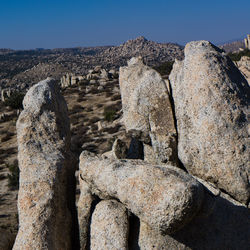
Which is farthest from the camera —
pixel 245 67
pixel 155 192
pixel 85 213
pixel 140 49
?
pixel 140 49

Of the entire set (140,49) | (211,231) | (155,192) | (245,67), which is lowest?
(211,231)

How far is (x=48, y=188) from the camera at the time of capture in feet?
17.1

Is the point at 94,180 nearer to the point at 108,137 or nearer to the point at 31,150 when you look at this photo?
the point at 31,150

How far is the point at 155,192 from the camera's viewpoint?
401 centimetres

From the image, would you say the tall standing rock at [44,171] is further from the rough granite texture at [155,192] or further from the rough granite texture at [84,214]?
the rough granite texture at [155,192]

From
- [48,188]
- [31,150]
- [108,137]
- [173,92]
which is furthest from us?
[108,137]

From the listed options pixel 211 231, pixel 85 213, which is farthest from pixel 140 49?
pixel 211 231

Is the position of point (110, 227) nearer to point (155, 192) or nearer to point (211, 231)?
point (155, 192)

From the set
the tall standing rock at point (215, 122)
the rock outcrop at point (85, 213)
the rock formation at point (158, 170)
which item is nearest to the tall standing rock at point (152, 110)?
the rock formation at point (158, 170)

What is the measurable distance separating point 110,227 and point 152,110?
97.4 inches

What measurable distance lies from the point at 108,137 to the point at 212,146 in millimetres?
15416

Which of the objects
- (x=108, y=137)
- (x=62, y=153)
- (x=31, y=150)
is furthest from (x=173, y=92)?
(x=108, y=137)

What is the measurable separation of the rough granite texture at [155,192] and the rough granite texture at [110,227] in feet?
0.67

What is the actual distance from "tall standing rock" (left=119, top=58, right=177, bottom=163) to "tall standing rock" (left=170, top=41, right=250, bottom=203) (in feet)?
1.20
